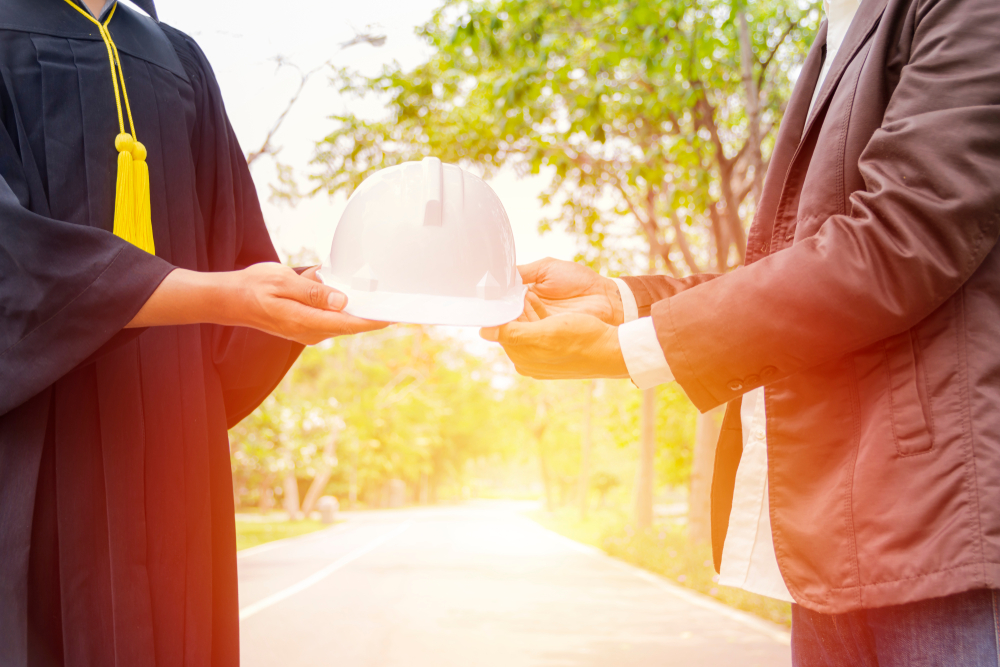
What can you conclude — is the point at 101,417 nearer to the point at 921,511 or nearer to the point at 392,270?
the point at 392,270

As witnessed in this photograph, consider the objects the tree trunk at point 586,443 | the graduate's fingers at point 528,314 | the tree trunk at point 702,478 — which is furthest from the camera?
the tree trunk at point 586,443

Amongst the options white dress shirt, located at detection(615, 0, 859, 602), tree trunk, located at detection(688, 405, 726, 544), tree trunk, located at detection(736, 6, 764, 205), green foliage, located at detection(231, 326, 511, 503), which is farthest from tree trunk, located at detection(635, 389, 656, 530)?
white dress shirt, located at detection(615, 0, 859, 602)

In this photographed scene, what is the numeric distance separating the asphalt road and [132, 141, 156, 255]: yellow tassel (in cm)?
376

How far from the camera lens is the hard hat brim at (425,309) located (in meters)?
1.12

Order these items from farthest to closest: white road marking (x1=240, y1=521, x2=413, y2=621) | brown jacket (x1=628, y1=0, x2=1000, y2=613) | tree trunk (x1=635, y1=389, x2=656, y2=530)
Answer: tree trunk (x1=635, y1=389, x2=656, y2=530)
white road marking (x1=240, y1=521, x2=413, y2=621)
brown jacket (x1=628, y1=0, x2=1000, y2=613)

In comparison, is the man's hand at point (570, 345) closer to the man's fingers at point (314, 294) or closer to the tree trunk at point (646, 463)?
the man's fingers at point (314, 294)

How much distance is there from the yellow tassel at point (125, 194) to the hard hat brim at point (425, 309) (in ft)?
1.05

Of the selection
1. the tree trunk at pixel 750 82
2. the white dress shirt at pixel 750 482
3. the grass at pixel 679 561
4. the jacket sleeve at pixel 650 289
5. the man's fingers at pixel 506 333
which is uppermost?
the tree trunk at pixel 750 82

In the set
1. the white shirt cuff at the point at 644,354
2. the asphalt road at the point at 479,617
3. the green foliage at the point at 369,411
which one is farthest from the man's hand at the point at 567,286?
the green foliage at the point at 369,411

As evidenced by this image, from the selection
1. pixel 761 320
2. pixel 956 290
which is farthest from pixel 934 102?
pixel 761 320

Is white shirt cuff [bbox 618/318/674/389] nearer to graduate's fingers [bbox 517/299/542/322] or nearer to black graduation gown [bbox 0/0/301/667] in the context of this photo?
graduate's fingers [bbox 517/299/542/322]

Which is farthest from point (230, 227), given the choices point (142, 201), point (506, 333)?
point (506, 333)

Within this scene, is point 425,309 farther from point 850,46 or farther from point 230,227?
point 850,46

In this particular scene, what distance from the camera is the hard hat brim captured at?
44.1 inches
